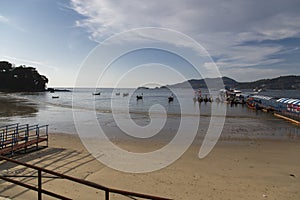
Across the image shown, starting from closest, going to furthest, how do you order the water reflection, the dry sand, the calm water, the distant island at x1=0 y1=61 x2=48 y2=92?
1. the dry sand
2. the calm water
3. the water reflection
4. the distant island at x1=0 y1=61 x2=48 y2=92

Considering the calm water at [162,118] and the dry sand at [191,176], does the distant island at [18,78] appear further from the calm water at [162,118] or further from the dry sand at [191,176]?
the dry sand at [191,176]

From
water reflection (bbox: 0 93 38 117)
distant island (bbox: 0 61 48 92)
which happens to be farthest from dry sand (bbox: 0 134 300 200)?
distant island (bbox: 0 61 48 92)

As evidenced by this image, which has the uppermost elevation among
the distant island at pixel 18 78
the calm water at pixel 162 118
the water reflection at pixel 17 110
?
the distant island at pixel 18 78

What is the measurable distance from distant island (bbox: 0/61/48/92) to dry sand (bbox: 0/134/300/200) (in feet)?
372

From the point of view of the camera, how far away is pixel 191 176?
9023mm

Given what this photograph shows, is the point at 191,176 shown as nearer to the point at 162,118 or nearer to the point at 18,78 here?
the point at 162,118

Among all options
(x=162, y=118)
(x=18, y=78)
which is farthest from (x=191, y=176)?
(x=18, y=78)

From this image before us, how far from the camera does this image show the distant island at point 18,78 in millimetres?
109438

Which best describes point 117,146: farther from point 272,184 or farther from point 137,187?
point 272,184

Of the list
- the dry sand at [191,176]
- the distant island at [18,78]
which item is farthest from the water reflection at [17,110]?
the distant island at [18,78]

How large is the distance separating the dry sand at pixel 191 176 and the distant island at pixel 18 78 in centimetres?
11326

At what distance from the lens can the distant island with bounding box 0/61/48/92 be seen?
10944cm

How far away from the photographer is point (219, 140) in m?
16.9

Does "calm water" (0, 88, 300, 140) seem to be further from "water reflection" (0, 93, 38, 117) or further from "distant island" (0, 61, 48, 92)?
"distant island" (0, 61, 48, 92)
